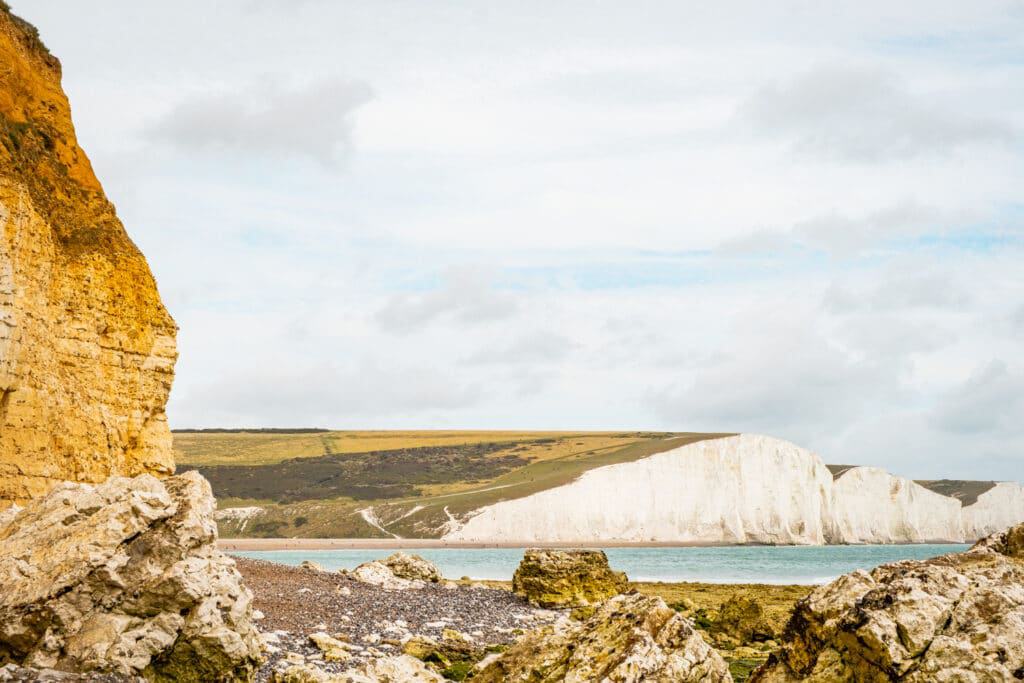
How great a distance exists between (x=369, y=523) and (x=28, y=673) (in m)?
124

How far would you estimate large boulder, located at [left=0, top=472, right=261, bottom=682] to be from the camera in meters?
10.2

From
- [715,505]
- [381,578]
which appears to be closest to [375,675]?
[381,578]

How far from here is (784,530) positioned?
12319 cm

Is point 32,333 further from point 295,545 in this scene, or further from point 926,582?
point 295,545

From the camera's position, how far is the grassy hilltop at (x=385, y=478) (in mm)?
130125

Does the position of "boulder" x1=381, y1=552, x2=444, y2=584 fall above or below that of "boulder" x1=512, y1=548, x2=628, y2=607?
below

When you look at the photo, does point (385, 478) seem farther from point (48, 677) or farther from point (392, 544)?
point (48, 677)

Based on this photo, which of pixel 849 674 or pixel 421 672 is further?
pixel 421 672

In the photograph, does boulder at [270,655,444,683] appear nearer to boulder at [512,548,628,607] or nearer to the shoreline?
boulder at [512,548,628,607]

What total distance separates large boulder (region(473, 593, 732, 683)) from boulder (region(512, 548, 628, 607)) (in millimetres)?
20989

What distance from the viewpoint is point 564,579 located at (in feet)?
101

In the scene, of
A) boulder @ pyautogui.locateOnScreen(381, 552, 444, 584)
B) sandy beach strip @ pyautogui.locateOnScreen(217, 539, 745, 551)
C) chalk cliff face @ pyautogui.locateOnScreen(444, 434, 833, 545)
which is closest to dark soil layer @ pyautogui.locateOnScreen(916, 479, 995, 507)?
chalk cliff face @ pyautogui.locateOnScreen(444, 434, 833, 545)

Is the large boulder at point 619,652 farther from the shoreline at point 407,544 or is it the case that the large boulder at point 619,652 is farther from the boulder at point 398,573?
the shoreline at point 407,544

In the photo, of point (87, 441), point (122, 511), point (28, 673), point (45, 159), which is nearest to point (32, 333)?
point (87, 441)
